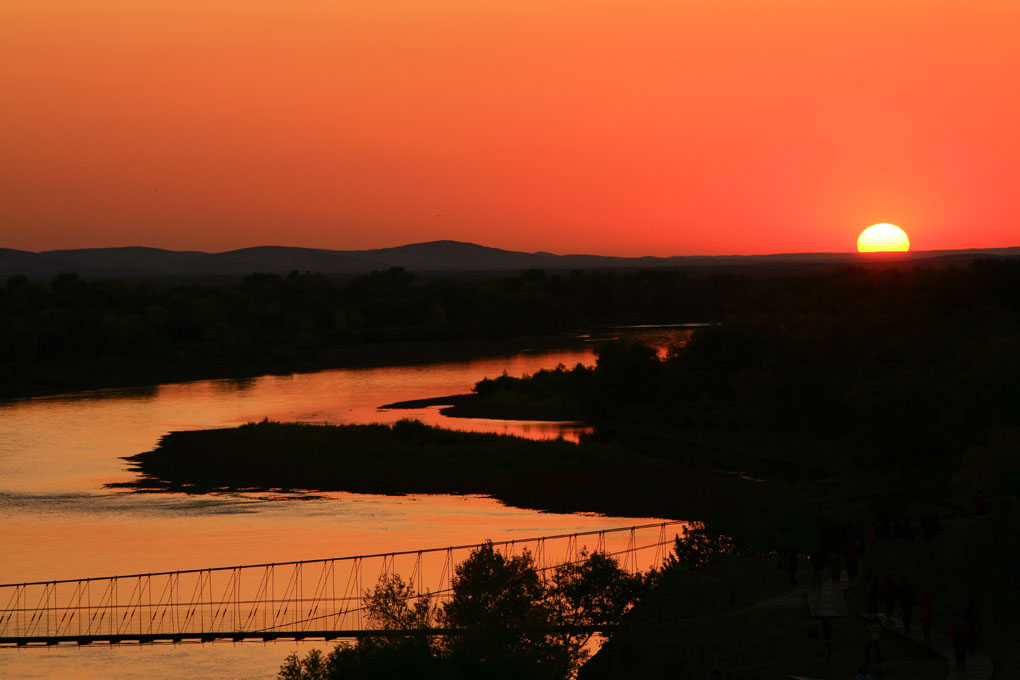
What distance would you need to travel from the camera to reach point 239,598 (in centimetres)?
3962

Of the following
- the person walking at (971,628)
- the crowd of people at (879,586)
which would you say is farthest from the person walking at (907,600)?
the person walking at (971,628)

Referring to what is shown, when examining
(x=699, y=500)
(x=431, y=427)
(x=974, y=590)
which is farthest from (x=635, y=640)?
(x=431, y=427)

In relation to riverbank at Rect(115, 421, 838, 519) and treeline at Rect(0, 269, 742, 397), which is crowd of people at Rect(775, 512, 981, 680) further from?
treeline at Rect(0, 269, 742, 397)

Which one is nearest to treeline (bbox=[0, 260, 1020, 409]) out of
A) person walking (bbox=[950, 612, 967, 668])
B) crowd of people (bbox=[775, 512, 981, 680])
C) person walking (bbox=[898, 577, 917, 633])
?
crowd of people (bbox=[775, 512, 981, 680])

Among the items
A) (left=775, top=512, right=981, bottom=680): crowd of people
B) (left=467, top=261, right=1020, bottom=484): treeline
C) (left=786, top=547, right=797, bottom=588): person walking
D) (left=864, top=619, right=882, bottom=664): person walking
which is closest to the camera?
(left=775, top=512, right=981, bottom=680): crowd of people

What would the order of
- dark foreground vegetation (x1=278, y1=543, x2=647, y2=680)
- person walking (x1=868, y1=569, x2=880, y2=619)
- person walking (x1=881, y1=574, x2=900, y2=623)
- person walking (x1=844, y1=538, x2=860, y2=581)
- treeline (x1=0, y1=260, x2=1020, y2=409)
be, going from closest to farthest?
dark foreground vegetation (x1=278, y1=543, x2=647, y2=680) < person walking (x1=881, y1=574, x2=900, y2=623) < person walking (x1=868, y1=569, x2=880, y2=619) < person walking (x1=844, y1=538, x2=860, y2=581) < treeline (x1=0, y1=260, x2=1020, y2=409)

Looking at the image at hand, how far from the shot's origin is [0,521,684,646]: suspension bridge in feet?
117

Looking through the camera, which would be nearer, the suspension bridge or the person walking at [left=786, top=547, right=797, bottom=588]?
the person walking at [left=786, top=547, right=797, bottom=588]

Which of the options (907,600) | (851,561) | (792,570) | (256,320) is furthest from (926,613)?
(256,320)

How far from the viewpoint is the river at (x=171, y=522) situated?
34.9m

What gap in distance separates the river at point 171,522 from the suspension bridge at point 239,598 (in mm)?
640

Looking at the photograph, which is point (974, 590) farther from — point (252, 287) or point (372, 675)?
point (252, 287)

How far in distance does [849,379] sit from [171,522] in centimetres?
3817

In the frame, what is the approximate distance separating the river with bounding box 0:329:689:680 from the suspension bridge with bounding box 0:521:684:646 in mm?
640
